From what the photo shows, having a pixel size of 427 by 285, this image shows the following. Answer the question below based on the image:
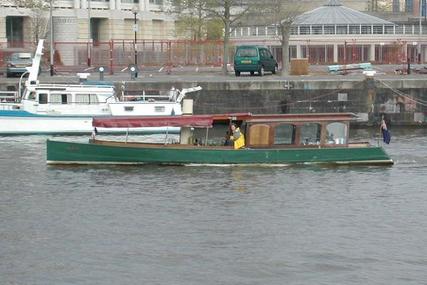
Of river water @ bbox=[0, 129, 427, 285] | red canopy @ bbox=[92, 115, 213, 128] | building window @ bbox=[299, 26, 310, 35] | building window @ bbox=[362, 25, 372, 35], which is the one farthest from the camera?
building window @ bbox=[299, 26, 310, 35]

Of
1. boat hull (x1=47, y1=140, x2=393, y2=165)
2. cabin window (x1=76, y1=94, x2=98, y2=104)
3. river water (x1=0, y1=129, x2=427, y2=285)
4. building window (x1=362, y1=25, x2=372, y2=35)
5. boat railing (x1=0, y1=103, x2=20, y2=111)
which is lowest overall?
river water (x1=0, y1=129, x2=427, y2=285)

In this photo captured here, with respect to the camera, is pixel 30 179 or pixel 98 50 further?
pixel 98 50

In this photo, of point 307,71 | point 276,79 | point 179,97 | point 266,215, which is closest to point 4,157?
point 179,97

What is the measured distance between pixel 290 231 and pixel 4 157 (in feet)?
59.3

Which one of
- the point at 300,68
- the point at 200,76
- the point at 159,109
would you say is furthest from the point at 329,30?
the point at 159,109

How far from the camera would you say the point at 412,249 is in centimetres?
2912

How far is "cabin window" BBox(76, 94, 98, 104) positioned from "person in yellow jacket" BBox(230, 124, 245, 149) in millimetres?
13356

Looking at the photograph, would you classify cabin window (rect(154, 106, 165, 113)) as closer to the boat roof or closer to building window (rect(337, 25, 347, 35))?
the boat roof

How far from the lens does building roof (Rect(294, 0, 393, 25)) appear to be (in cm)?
9669

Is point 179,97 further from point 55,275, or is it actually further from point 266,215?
point 55,275

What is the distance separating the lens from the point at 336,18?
97938 mm

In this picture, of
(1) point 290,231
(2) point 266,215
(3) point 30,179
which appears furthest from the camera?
(3) point 30,179

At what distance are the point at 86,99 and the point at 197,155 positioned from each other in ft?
44.7

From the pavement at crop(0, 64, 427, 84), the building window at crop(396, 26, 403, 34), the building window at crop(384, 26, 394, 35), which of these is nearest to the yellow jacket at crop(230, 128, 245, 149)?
the pavement at crop(0, 64, 427, 84)
